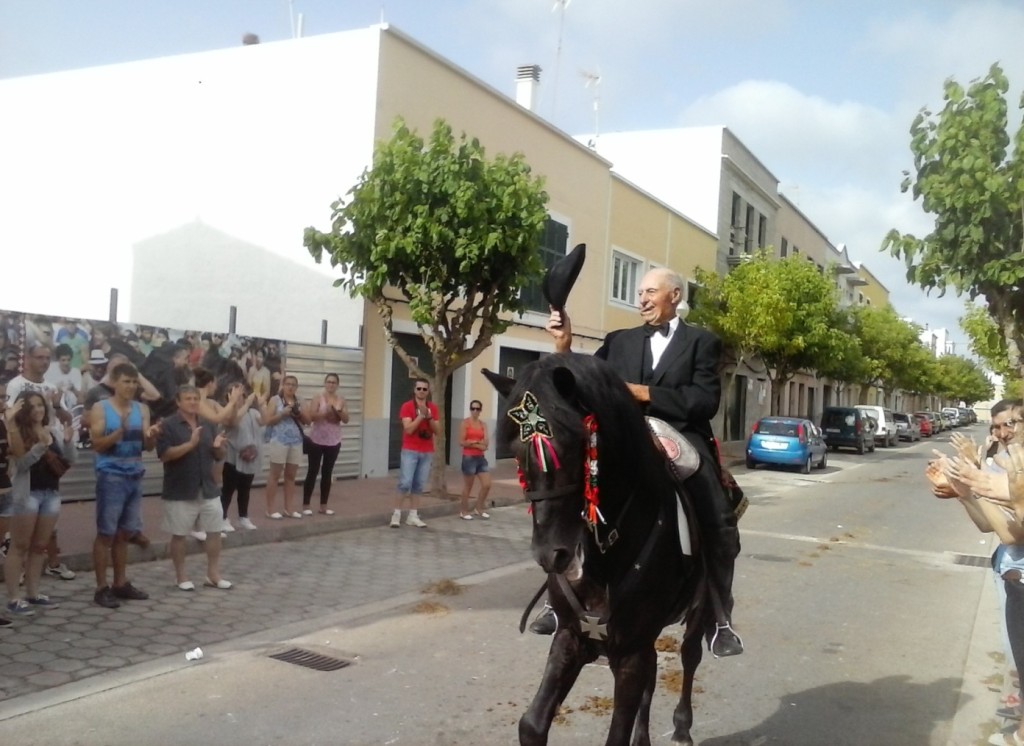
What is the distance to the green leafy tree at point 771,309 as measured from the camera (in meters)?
27.3

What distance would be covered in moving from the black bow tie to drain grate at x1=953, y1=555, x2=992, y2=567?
9319 mm

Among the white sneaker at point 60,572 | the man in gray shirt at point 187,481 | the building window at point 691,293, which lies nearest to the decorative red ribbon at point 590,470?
the man in gray shirt at point 187,481

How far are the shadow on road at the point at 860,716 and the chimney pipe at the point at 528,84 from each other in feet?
66.6

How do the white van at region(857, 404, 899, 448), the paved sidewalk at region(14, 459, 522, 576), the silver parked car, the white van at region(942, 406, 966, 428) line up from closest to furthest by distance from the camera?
the paved sidewalk at region(14, 459, 522, 576) < the white van at region(857, 404, 899, 448) < the silver parked car < the white van at region(942, 406, 966, 428)

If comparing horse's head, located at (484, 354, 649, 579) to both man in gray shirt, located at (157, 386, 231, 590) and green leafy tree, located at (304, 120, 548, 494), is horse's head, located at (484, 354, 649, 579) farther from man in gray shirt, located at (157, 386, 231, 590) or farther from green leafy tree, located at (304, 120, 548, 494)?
green leafy tree, located at (304, 120, 548, 494)

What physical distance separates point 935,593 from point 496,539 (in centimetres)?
524

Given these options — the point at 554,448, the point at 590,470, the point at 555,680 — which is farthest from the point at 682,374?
the point at 555,680

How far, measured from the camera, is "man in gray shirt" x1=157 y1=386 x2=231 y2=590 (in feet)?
25.4

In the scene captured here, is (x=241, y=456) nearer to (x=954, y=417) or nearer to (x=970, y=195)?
(x=970, y=195)

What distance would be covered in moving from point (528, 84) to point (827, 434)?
2066 cm

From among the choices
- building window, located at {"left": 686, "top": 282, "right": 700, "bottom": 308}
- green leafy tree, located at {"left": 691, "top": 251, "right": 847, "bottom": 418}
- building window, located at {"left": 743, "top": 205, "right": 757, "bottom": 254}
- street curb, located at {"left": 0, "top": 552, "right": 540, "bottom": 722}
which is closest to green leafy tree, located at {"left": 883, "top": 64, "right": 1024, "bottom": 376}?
street curb, located at {"left": 0, "top": 552, "right": 540, "bottom": 722}

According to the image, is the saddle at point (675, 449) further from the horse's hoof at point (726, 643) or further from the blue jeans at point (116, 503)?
the blue jeans at point (116, 503)

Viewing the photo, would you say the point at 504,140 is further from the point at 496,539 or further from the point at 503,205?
the point at 496,539

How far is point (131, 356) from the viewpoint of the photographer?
12.1m
